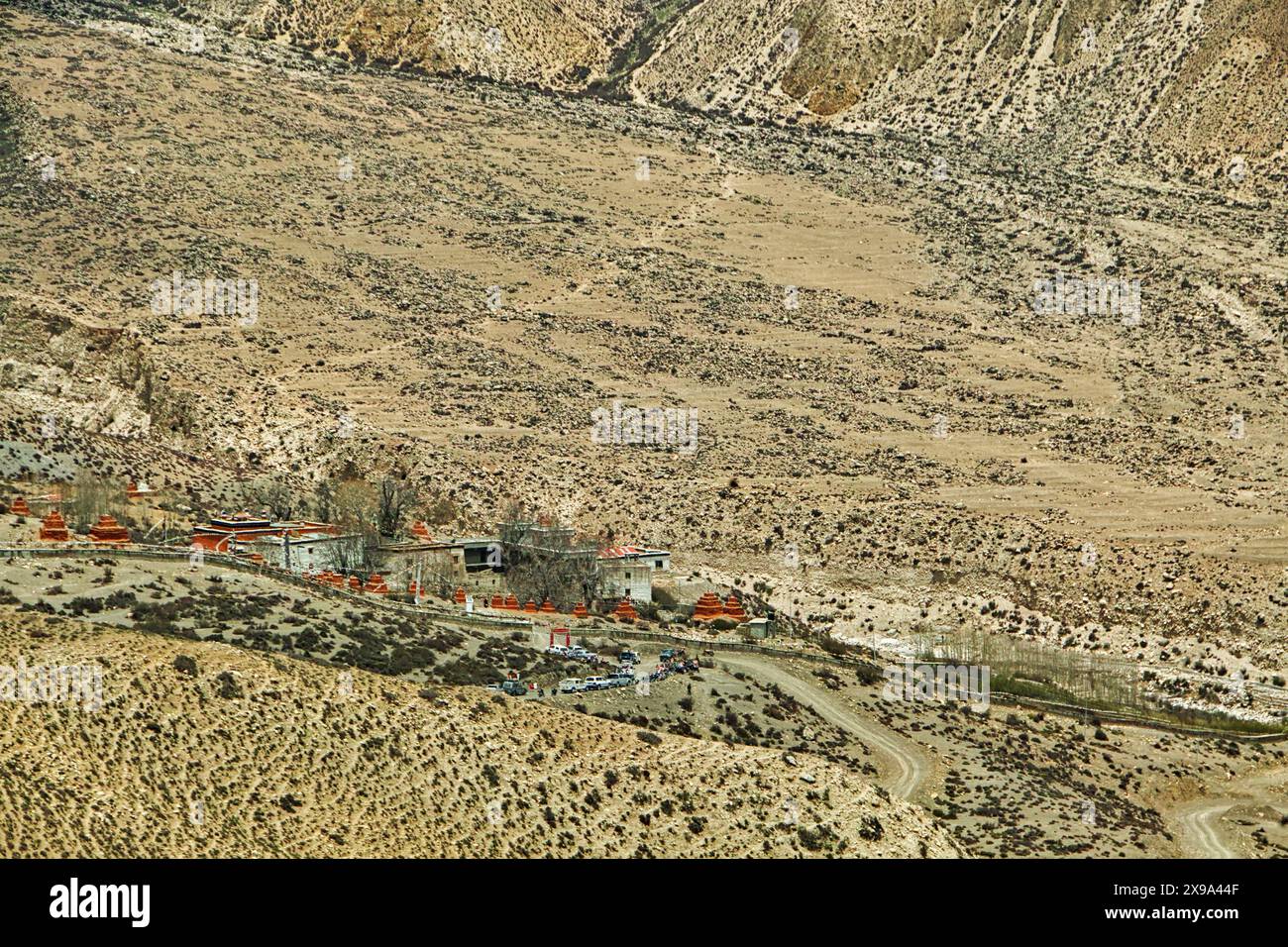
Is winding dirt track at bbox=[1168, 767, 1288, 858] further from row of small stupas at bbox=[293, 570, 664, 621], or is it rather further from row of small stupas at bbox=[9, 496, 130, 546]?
row of small stupas at bbox=[9, 496, 130, 546]

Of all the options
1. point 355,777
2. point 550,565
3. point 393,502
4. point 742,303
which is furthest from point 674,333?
point 355,777

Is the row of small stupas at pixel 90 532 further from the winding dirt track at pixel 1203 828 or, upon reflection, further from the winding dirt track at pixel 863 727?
the winding dirt track at pixel 1203 828

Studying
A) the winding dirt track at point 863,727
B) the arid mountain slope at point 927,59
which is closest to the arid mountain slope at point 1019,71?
the arid mountain slope at point 927,59

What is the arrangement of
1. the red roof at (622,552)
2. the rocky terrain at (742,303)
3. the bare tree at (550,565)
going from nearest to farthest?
the bare tree at (550,565) → the red roof at (622,552) → the rocky terrain at (742,303)

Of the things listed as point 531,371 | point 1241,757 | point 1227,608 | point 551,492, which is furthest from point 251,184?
point 1241,757
